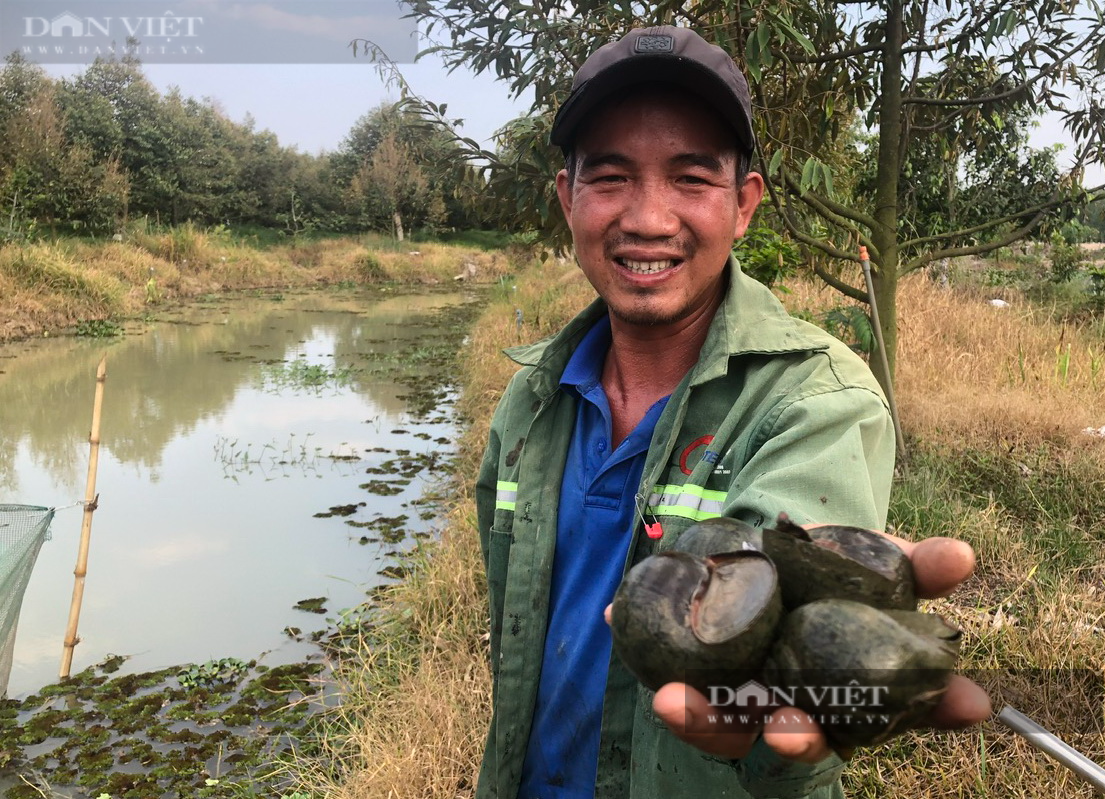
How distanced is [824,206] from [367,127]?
41092 millimetres

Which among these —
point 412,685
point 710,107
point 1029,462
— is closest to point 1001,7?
point 1029,462

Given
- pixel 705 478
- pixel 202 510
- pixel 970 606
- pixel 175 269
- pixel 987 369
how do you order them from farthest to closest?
pixel 175 269
pixel 202 510
pixel 987 369
pixel 970 606
pixel 705 478

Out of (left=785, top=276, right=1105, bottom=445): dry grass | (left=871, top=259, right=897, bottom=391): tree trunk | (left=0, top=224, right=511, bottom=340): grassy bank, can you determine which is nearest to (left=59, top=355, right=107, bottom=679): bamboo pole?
(left=871, top=259, right=897, bottom=391): tree trunk

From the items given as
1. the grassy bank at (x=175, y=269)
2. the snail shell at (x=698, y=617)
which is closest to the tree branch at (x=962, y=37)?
the snail shell at (x=698, y=617)

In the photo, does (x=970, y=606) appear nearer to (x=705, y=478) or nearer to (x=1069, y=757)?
(x=1069, y=757)

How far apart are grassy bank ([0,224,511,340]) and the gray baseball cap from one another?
14437 millimetres

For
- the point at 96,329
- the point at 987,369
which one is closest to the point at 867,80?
the point at 987,369

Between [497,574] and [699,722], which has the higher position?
[699,722]

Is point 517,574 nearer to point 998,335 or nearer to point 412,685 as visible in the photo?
point 412,685

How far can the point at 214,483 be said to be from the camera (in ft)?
23.7

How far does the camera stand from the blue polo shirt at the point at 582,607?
1501 millimetres

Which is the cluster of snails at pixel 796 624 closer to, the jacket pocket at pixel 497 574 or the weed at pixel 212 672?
the jacket pocket at pixel 497 574

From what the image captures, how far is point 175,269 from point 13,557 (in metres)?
19.1

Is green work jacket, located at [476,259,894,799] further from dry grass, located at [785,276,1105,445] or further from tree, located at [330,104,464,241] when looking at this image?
tree, located at [330,104,464,241]
